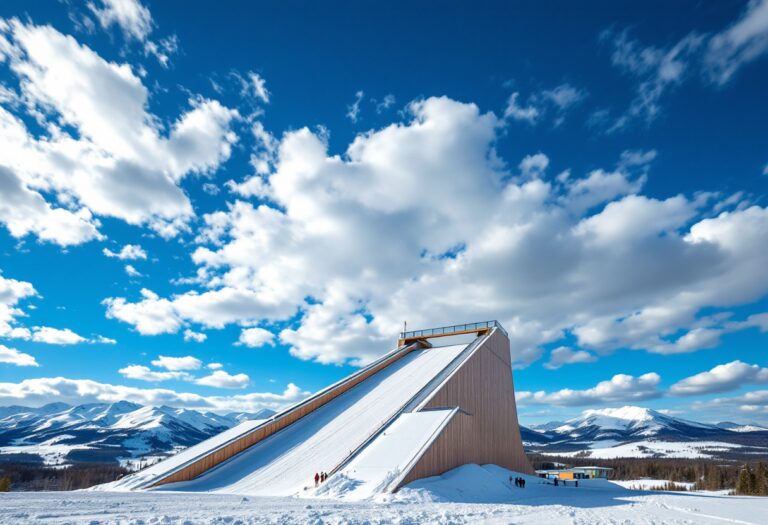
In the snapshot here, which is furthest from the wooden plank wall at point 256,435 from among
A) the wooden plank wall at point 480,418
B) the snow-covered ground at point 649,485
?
the snow-covered ground at point 649,485

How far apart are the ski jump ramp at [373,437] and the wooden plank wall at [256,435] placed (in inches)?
1.6

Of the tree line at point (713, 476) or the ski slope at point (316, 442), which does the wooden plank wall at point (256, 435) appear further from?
the tree line at point (713, 476)

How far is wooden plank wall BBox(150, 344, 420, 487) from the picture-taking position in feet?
58.3

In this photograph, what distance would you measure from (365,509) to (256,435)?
1237 cm

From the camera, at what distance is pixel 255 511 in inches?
390

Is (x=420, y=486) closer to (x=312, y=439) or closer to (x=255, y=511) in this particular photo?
(x=255, y=511)

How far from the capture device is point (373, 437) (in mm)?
19234

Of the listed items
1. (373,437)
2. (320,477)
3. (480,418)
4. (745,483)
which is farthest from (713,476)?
(320,477)

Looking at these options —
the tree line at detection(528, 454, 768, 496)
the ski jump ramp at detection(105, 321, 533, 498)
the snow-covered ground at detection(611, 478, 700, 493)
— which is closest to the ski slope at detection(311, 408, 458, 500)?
the ski jump ramp at detection(105, 321, 533, 498)

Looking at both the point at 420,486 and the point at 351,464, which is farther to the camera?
the point at 351,464

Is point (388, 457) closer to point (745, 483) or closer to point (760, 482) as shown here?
point (760, 482)

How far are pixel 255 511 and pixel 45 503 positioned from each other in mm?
4150

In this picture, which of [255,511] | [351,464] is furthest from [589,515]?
[255,511]

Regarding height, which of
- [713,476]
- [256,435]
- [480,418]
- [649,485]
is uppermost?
[480,418]
